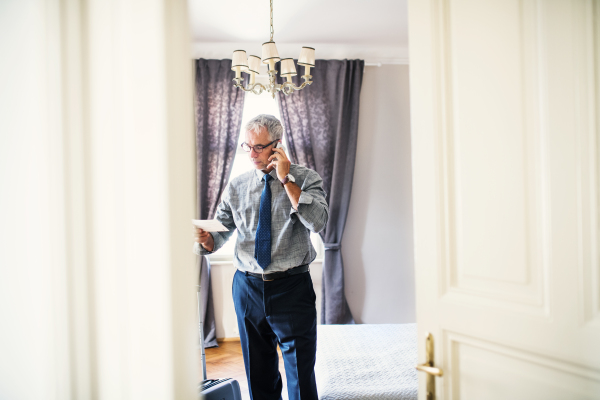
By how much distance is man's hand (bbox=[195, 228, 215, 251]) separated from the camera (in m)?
1.70

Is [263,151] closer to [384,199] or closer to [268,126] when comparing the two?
[268,126]

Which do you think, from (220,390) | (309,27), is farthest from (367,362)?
(309,27)

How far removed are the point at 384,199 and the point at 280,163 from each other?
7.38 ft

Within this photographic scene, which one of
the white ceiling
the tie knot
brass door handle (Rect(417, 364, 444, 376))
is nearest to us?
brass door handle (Rect(417, 364, 444, 376))

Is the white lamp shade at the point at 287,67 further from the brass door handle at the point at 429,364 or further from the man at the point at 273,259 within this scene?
the brass door handle at the point at 429,364

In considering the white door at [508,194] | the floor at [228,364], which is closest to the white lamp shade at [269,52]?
the white door at [508,194]

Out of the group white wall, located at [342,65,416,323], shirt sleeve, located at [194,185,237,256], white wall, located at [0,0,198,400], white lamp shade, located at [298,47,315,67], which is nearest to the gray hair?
shirt sleeve, located at [194,185,237,256]

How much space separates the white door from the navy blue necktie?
0.83m

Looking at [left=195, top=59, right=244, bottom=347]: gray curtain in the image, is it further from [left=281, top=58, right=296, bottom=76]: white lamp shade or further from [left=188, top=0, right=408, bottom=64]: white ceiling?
[left=281, top=58, right=296, bottom=76]: white lamp shade

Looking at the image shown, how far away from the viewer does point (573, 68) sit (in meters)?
0.68

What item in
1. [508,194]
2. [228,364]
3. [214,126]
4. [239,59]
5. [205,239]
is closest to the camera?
[508,194]

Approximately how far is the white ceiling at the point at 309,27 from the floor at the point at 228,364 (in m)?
2.65

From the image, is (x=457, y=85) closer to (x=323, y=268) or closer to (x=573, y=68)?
(x=573, y=68)

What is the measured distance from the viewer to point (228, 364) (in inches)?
116
